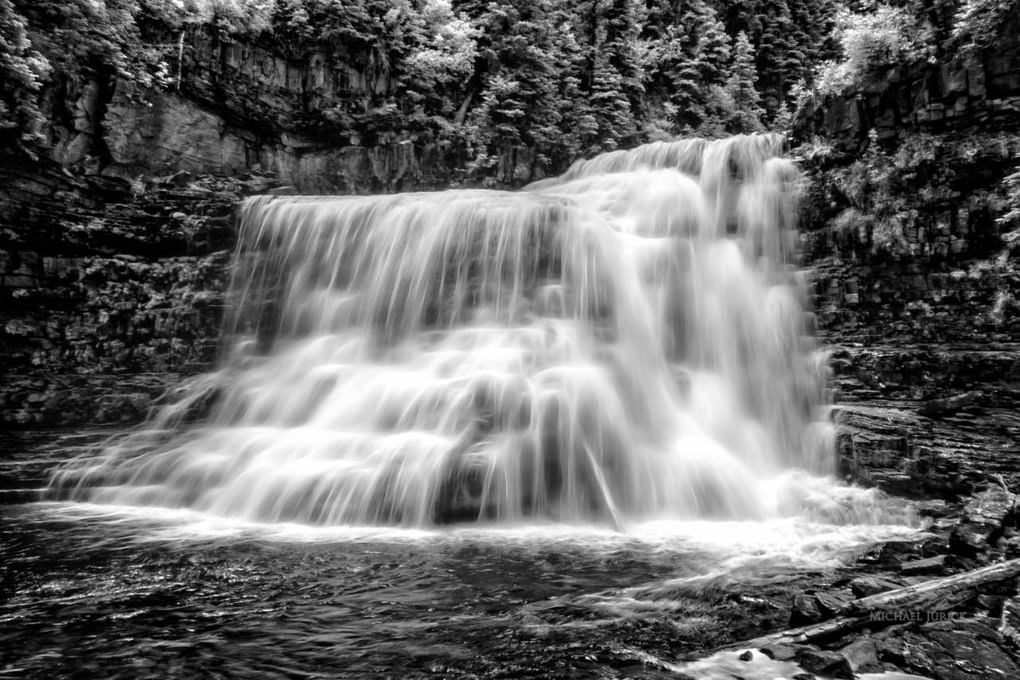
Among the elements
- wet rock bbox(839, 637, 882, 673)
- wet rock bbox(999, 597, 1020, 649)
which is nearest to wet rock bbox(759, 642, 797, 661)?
wet rock bbox(839, 637, 882, 673)

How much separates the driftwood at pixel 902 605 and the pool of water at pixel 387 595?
31 centimetres

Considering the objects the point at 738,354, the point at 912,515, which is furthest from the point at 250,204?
the point at 912,515

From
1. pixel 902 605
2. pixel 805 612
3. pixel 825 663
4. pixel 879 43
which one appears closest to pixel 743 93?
pixel 879 43

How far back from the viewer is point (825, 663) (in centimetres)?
312

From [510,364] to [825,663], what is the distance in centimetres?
647

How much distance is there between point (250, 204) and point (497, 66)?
9201 mm

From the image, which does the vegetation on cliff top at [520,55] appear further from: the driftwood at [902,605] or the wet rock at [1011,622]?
the wet rock at [1011,622]

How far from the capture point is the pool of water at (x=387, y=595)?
336 cm

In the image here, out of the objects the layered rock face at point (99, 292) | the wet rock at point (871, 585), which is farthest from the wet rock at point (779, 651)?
the layered rock face at point (99, 292)

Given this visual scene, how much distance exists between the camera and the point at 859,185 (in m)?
10.6

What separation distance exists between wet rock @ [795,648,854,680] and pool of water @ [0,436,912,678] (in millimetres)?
479

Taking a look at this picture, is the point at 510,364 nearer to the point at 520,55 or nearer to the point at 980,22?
the point at 980,22

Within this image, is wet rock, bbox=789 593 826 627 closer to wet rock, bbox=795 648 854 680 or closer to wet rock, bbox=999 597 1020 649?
wet rock, bbox=795 648 854 680

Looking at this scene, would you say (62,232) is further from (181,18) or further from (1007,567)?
(1007,567)
